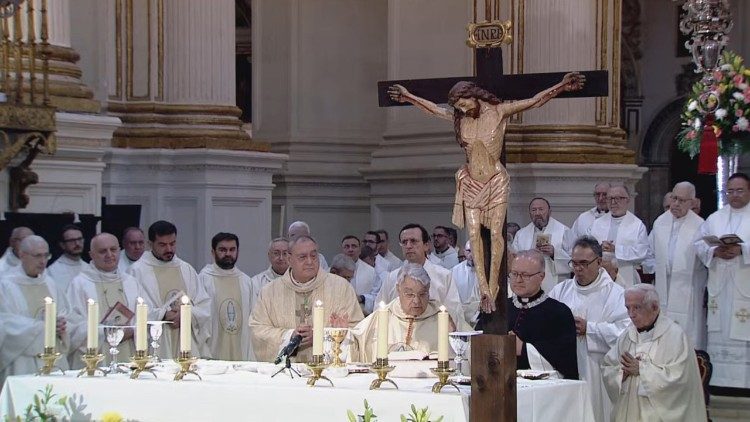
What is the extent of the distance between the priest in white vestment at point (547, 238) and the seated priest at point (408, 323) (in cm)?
525

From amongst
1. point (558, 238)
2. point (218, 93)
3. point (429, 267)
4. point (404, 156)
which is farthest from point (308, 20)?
point (429, 267)

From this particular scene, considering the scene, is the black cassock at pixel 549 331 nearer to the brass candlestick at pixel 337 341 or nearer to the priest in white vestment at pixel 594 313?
the priest in white vestment at pixel 594 313

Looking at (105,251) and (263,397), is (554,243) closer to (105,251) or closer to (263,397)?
(105,251)

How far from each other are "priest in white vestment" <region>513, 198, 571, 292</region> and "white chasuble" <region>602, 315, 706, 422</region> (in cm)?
462

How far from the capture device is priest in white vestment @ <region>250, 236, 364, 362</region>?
9.27 m

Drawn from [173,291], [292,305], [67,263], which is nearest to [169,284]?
[173,291]

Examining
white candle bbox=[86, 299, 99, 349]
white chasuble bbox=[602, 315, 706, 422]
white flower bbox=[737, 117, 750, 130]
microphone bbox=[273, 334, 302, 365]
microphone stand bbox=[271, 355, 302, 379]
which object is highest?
white flower bbox=[737, 117, 750, 130]

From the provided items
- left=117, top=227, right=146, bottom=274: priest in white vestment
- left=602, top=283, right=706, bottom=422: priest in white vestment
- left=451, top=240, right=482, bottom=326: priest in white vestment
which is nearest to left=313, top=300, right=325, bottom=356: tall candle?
left=602, top=283, right=706, bottom=422: priest in white vestment

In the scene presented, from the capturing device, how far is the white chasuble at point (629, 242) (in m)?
14.0

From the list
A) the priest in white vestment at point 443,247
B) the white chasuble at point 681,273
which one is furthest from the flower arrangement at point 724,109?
the priest in white vestment at point 443,247

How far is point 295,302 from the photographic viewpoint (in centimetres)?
940

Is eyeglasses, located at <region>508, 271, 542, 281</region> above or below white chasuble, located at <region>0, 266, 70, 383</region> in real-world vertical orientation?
above

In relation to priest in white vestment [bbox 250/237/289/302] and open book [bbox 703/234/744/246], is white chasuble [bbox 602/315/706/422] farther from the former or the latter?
priest in white vestment [bbox 250/237/289/302]

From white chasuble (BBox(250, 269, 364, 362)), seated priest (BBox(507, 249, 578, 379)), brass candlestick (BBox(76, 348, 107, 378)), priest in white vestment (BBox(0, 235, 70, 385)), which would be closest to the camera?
brass candlestick (BBox(76, 348, 107, 378))
